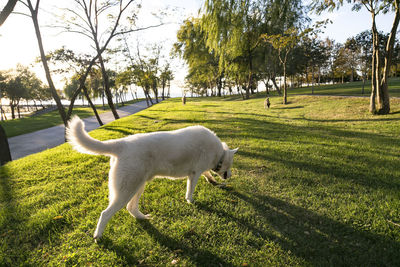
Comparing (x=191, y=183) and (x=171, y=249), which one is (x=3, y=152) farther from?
(x=171, y=249)

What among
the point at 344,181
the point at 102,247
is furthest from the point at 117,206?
the point at 344,181

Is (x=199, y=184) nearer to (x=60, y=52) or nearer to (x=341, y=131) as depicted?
(x=341, y=131)

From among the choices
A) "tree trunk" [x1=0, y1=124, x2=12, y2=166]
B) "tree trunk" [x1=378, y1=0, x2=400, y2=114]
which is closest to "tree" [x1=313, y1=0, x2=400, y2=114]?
"tree trunk" [x1=378, y1=0, x2=400, y2=114]

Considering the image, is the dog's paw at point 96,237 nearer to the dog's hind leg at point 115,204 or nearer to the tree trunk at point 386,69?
the dog's hind leg at point 115,204

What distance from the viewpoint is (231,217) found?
335 centimetres

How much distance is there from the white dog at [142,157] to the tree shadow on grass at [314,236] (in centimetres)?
102

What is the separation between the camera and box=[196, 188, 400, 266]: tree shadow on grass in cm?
243

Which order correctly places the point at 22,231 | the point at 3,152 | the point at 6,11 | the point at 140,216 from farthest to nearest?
the point at 3,152 → the point at 6,11 → the point at 140,216 → the point at 22,231

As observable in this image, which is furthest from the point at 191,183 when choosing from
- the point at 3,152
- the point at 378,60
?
the point at 378,60

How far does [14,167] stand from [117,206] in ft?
20.5

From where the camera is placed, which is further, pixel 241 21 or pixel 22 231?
pixel 241 21

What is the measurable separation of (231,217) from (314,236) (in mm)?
1365

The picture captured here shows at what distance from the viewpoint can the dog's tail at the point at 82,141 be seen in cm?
264

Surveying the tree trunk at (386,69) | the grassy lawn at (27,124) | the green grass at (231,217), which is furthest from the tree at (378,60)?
the grassy lawn at (27,124)
